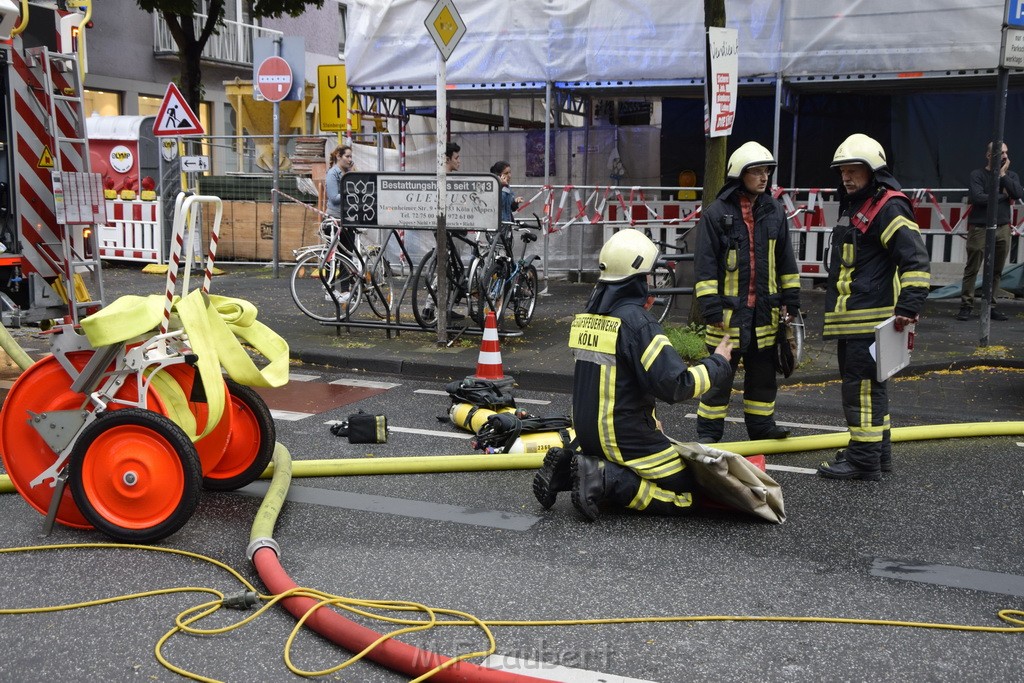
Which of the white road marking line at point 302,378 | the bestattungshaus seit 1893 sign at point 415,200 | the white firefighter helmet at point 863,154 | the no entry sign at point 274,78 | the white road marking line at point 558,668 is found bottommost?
the white road marking line at point 558,668

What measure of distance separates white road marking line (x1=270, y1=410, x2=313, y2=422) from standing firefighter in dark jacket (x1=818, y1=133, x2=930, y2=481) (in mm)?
3541

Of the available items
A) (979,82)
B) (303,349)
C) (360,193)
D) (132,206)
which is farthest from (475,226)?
(132,206)

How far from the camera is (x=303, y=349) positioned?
9.90 metres

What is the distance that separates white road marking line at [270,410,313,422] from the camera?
7.45 meters

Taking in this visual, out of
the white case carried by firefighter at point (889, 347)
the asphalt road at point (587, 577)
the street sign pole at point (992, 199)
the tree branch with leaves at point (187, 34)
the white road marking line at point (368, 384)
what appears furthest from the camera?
the tree branch with leaves at point (187, 34)

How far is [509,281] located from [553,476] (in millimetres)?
5477

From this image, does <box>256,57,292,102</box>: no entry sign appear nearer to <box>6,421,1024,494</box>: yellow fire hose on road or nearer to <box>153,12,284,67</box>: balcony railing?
<box>6,421,1024,494</box>: yellow fire hose on road

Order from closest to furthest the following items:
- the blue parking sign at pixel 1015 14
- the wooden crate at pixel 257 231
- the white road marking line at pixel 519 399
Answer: the white road marking line at pixel 519 399
the blue parking sign at pixel 1015 14
the wooden crate at pixel 257 231

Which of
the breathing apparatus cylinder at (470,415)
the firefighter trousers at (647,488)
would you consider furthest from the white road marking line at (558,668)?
the breathing apparatus cylinder at (470,415)

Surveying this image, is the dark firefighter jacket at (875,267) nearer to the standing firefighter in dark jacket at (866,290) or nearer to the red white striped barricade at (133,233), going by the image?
the standing firefighter in dark jacket at (866,290)

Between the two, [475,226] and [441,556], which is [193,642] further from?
[475,226]

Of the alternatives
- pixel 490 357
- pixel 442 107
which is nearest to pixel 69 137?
pixel 442 107

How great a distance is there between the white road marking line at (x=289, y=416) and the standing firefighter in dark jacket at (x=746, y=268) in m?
2.85

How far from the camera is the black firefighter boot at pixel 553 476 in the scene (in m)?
5.22
